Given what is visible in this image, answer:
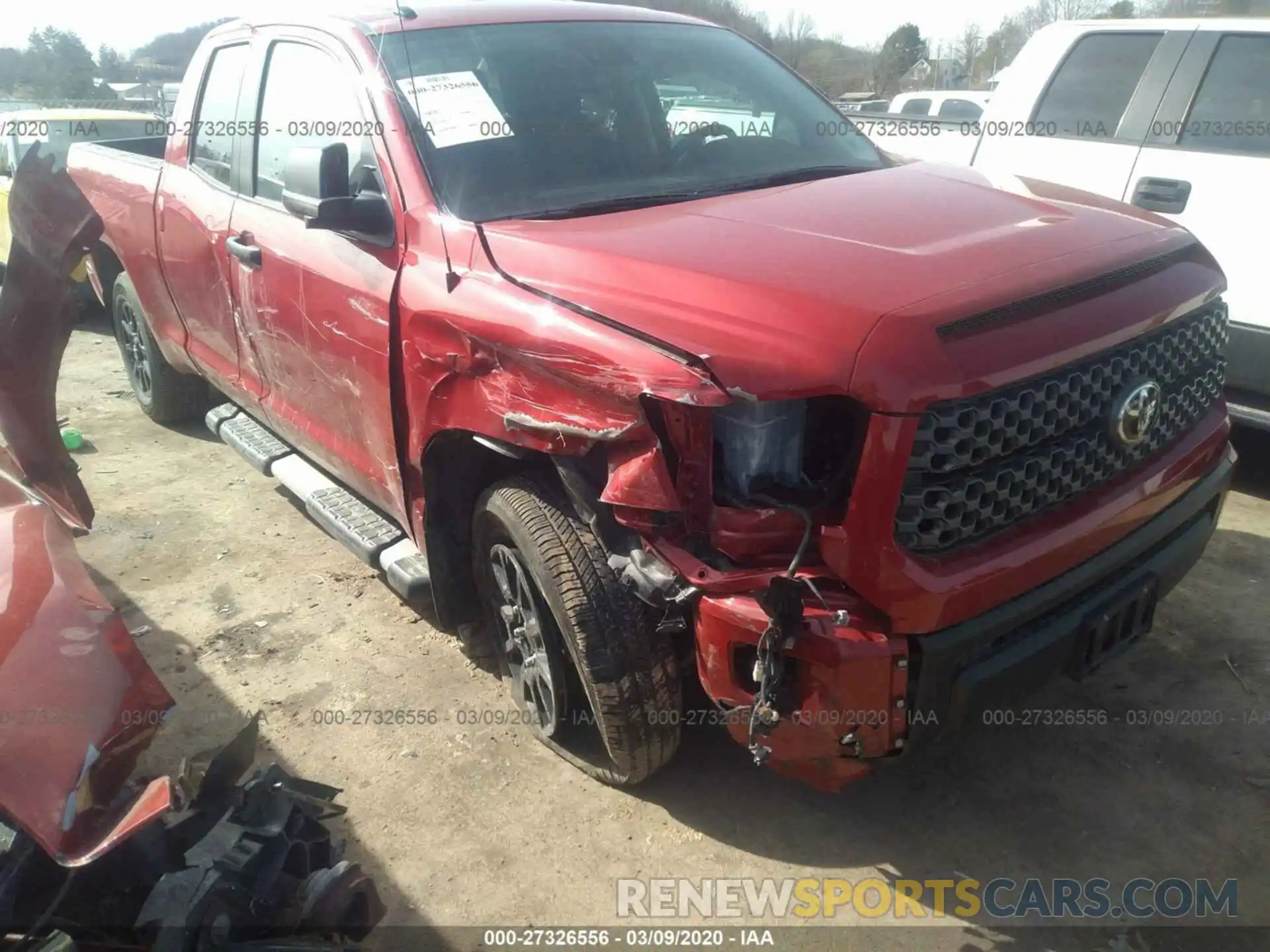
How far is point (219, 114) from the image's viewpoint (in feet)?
13.7

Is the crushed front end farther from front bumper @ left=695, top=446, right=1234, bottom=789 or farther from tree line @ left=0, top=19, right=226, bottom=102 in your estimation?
tree line @ left=0, top=19, right=226, bottom=102

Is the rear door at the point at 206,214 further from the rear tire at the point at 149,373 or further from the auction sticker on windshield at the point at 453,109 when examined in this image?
the auction sticker on windshield at the point at 453,109

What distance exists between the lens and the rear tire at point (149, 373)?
17.7 ft

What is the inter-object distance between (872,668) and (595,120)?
2.00 metres

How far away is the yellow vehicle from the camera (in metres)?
7.86

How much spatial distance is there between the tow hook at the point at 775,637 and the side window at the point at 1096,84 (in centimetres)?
384

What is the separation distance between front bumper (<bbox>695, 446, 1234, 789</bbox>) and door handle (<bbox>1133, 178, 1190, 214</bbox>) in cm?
278

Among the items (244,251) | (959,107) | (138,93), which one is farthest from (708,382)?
(959,107)

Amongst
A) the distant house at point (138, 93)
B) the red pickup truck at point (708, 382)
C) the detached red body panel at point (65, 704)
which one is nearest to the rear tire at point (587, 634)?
the red pickup truck at point (708, 382)

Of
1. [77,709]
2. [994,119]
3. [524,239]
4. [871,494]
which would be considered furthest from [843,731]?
[994,119]

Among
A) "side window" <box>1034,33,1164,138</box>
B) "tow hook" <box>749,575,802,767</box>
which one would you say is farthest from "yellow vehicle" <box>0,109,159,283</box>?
"tow hook" <box>749,575,802,767</box>

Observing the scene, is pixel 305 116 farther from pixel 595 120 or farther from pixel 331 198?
pixel 595 120

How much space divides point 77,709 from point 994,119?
4.95m

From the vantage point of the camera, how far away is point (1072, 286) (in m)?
2.24
